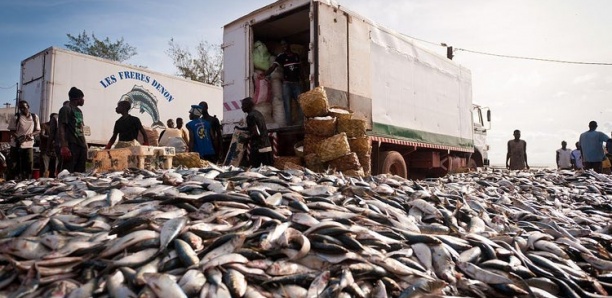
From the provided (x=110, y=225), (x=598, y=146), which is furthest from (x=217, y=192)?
(x=598, y=146)

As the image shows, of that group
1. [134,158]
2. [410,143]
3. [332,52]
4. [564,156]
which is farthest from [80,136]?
[564,156]

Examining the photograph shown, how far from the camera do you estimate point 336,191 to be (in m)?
3.67

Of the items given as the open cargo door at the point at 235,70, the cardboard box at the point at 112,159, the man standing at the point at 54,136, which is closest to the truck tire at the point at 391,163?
the open cargo door at the point at 235,70

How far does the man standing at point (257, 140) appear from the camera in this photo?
6.39 meters

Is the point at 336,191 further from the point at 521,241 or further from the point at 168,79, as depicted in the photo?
the point at 168,79

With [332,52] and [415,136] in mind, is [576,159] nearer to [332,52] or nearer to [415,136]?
[415,136]

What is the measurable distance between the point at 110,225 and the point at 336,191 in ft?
6.48

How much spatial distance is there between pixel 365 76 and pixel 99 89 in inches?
307

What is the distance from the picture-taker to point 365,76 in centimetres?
767

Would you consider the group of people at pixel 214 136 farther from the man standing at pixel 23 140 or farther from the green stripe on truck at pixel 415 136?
the man standing at pixel 23 140

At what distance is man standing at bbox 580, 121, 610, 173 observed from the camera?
972 cm

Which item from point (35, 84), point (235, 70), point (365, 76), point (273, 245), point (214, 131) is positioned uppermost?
point (35, 84)

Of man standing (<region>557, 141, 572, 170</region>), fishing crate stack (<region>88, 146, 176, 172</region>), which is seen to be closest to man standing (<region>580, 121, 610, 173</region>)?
man standing (<region>557, 141, 572, 170</region>)

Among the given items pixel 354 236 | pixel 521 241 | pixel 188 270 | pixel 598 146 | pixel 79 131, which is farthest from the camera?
pixel 598 146
